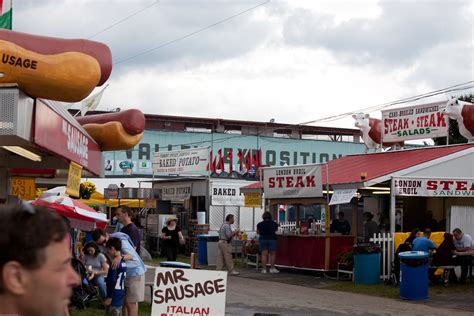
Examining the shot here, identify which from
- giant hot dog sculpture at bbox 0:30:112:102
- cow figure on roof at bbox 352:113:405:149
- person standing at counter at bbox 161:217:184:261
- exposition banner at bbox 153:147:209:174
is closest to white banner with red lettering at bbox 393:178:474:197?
cow figure on roof at bbox 352:113:405:149

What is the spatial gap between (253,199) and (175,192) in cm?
837

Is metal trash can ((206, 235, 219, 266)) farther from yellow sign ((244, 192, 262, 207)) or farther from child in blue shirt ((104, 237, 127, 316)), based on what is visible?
child in blue shirt ((104, 237, 127, 316))

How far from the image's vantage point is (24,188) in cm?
1366

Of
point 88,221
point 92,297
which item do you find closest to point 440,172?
point 92,297

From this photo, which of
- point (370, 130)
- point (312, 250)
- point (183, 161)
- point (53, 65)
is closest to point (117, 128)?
point (53, 65)

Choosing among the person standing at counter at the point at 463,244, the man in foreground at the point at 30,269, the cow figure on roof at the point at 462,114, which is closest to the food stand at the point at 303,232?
the person standing at counter at the point at 463,244

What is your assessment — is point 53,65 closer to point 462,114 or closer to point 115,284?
point 115,284

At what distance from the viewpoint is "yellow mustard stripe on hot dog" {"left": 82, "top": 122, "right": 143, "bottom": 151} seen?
516 inches

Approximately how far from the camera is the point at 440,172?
23578mm

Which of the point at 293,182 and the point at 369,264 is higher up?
the point at 293,182

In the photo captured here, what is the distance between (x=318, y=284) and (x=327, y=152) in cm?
4021

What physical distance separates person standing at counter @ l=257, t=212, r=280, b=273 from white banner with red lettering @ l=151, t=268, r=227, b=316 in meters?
14.3

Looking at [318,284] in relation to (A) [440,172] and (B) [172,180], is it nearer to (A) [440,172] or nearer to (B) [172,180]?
(A) [440,172]

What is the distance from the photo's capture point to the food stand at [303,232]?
2364cm
